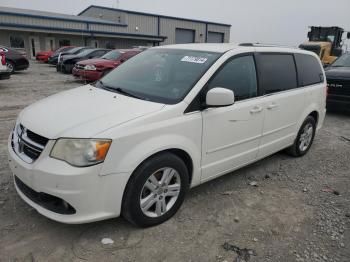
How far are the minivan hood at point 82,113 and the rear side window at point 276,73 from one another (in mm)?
1655

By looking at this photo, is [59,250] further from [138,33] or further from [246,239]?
[138,33]

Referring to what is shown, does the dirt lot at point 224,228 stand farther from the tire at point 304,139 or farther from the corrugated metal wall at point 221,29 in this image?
the corrugated metal wall at point 221,29

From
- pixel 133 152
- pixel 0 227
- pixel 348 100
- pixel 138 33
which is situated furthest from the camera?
pixel 138 33

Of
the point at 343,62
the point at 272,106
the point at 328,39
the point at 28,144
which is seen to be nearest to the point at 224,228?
the point at 272,106

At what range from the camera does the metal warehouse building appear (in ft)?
104

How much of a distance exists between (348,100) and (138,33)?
3455cm

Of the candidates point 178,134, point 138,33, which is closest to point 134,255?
Result: point 178,134

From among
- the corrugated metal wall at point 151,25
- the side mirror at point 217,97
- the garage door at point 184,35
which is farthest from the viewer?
the garage door at point 184,35

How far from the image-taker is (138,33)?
3991cm

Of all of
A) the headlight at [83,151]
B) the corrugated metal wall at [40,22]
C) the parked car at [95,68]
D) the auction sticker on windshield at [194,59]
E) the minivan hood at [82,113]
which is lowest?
the parked car at [95,68]

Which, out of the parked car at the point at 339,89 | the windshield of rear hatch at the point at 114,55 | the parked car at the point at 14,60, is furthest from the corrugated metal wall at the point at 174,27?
the parked car at the point at 339,89

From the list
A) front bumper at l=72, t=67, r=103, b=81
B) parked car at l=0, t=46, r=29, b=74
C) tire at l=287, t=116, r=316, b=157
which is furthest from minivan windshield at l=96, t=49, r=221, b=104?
parked car at l=0, t=46, r=29, b=74

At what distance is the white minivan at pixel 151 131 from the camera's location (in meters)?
2.74

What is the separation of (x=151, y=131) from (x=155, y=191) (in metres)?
0.60
